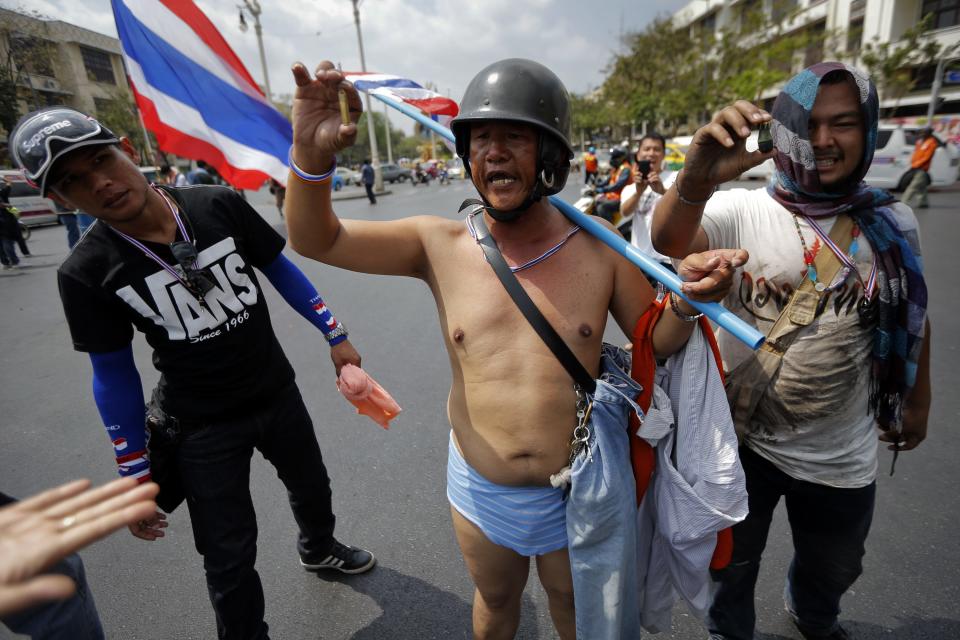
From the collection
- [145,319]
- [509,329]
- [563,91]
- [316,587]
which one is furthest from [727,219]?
[316,587]

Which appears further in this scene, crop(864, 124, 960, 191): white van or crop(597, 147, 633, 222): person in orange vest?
crop(864, 124, 960, 191): white van

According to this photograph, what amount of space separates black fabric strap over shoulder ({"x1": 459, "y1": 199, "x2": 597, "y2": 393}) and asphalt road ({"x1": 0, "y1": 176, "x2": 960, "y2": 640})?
1.30 m

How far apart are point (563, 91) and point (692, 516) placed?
1287mm

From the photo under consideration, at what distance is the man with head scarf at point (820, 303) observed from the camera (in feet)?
4.59

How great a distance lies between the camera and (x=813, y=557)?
180cm

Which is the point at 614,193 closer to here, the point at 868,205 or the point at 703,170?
the point at 868,205

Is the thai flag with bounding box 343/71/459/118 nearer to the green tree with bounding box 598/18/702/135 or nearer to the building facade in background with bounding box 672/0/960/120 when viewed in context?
the building facade in background with bounding box 672/0/960/120

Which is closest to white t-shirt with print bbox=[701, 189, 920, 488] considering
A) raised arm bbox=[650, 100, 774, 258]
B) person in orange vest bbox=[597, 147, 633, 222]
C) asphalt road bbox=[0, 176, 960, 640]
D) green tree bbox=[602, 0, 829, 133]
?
raised arm bbox=[650, 100, 774, 258]

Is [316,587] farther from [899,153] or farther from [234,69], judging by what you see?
[899,153]

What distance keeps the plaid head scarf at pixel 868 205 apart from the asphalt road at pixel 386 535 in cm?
128

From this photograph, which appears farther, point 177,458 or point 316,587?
point 316,587

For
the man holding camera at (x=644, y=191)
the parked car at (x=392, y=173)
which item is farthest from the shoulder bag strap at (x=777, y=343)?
the parked car at (x=392, y=173)

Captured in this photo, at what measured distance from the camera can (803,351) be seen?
155cm

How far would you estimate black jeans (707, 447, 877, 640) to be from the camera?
1.68 m
